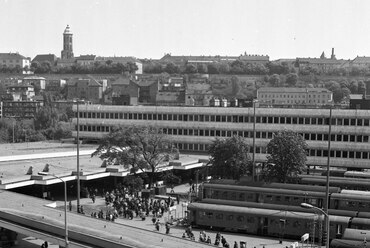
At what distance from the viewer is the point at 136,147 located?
6206 centimetres

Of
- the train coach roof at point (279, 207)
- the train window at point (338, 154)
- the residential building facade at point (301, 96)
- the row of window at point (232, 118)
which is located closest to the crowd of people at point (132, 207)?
the train coach roof at point (279, 207)

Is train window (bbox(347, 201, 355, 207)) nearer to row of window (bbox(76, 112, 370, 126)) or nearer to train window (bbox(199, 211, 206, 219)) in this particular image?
train window (bbox(199, 211, 206, 219))

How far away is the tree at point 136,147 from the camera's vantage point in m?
61.6

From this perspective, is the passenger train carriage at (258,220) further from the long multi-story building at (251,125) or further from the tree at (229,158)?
the long multi-story building at (251,125)

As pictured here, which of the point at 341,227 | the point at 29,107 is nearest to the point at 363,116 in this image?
the point at 341,227

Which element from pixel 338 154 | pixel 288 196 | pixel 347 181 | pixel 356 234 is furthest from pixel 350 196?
pixel 338 154

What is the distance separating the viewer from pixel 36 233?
3847cm

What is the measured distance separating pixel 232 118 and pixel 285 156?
22.8 meters

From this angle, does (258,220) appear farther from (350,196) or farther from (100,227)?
(100,227)

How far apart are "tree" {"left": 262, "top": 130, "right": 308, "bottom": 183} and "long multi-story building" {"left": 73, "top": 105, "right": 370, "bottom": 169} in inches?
591

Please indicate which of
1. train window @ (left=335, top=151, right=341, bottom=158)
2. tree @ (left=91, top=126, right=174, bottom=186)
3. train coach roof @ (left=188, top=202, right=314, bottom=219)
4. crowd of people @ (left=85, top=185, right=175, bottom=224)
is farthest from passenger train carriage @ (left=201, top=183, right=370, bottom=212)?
train window @ (left=335, top=151, right=341, bottom=158)

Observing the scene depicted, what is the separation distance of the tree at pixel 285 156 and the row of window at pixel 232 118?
50.1ft

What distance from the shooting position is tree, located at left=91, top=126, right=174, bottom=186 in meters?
61.6

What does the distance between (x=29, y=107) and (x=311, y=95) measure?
274 ft
